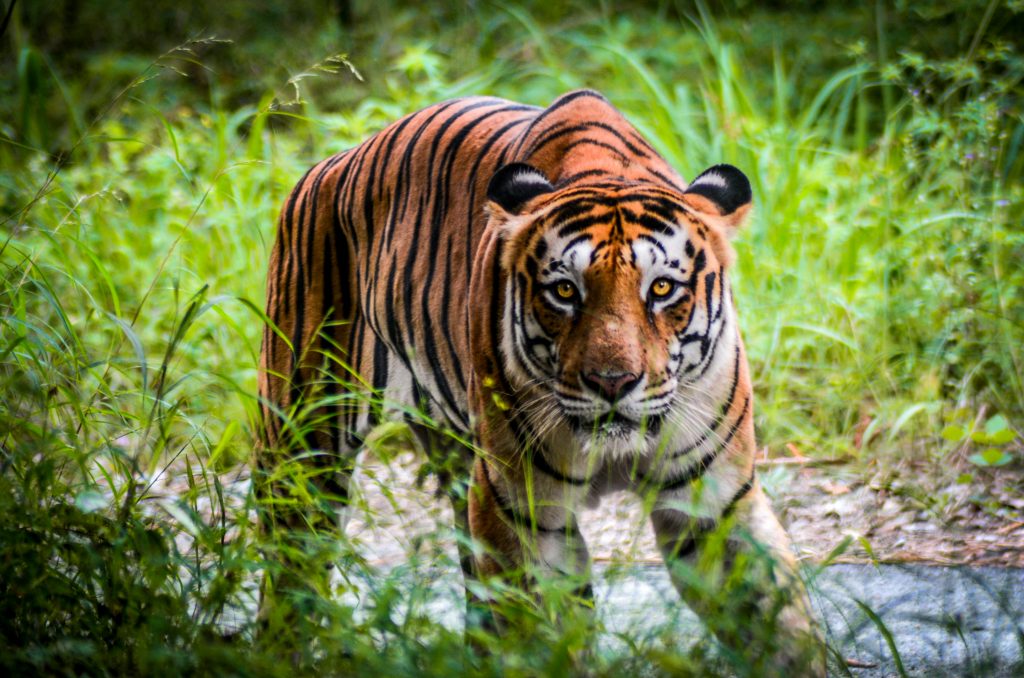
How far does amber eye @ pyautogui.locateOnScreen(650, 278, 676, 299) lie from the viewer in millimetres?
2746

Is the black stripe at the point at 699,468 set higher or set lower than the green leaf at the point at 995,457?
lower

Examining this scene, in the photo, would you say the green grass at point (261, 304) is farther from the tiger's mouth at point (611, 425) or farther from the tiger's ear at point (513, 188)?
the tiger's ear at point (513, 188)

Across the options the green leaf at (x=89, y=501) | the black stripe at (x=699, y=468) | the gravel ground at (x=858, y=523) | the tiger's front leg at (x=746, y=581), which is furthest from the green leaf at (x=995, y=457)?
the green leaf at (x=89, y=501)

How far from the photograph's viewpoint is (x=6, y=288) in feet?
9.89

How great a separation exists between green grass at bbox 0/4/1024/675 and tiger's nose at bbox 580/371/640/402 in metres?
0.53

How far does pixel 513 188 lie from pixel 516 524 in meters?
0.88

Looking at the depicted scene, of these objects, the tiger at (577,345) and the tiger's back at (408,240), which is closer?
the tiger at (577,345)

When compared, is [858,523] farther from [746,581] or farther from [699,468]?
[746,581]

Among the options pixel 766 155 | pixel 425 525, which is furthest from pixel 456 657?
pixel 766 155

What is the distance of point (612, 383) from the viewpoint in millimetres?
2609

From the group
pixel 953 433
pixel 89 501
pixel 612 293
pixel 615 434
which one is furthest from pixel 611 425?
pixel 953 433

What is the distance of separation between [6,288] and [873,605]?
2666mm

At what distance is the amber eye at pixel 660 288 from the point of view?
9.01 ft

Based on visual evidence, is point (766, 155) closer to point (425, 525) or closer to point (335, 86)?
point (425, 525)
